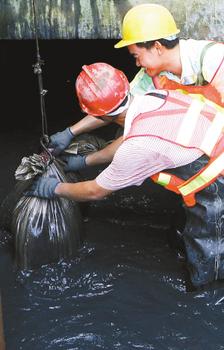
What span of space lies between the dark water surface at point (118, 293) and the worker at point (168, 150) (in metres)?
0.39

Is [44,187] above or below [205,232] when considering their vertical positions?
above

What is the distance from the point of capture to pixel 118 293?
3.25 metres

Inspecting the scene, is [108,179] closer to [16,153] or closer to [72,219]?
[72,219]

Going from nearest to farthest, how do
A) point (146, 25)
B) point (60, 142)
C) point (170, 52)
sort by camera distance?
point (146, 25)
point (170, 52)
point (60, 142)

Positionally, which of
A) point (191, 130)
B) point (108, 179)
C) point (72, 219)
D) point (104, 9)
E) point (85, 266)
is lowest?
point (85, 266)

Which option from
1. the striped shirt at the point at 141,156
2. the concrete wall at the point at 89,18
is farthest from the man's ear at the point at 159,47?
the concrete wall at the point at 89,18

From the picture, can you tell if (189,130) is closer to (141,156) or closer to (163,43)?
(141,156)

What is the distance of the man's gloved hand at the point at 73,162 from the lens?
3.50 metres

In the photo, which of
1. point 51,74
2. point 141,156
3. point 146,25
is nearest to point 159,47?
point 146,25

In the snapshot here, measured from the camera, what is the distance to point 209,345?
2.84 m

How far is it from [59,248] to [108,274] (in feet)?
1.28

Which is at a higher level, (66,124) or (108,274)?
(66,124)

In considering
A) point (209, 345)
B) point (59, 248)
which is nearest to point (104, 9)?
point (59, 248)

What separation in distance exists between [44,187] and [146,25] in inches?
46.4
